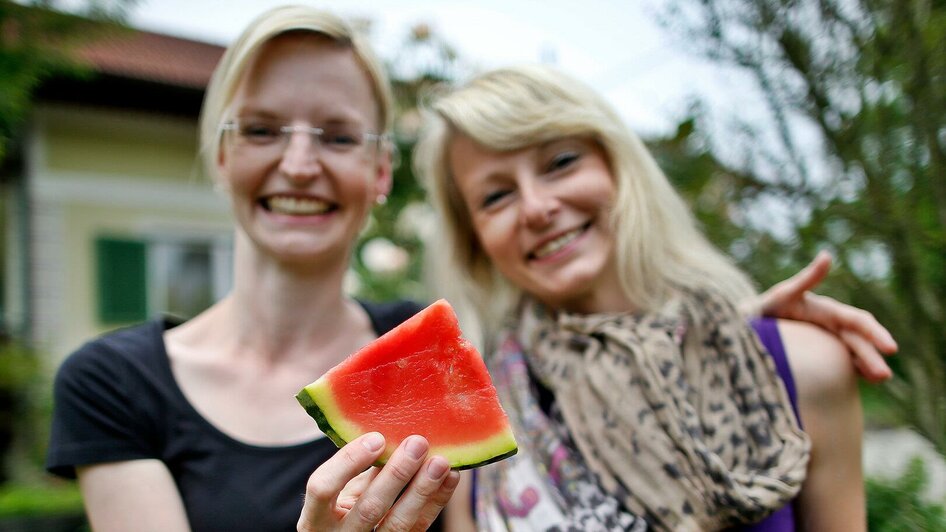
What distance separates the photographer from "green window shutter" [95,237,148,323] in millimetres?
9688

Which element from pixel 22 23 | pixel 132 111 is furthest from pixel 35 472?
pixel 22 23

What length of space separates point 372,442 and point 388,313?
123 centimetres

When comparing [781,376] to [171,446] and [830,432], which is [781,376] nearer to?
[830,432]

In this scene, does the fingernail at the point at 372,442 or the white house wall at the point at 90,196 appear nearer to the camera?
the fingernail at the point at 372,442

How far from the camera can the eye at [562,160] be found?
2.33 meters

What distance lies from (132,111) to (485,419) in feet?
33.0

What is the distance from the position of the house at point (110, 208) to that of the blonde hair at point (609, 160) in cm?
728

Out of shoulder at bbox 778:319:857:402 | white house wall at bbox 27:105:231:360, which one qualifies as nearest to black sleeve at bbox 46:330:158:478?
shoulder at bbox 778:319:857:402

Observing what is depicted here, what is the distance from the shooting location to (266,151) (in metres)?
2.19

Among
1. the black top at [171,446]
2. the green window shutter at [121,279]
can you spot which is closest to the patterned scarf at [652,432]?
the black top at [171,446]

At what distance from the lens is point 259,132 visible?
2.22 metres

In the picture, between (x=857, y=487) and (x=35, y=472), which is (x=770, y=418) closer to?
(x=857, y=487)

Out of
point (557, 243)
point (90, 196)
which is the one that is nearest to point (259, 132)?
point (557, 243)

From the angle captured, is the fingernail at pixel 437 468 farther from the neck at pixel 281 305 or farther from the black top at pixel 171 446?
the neck at pixel 281 305
